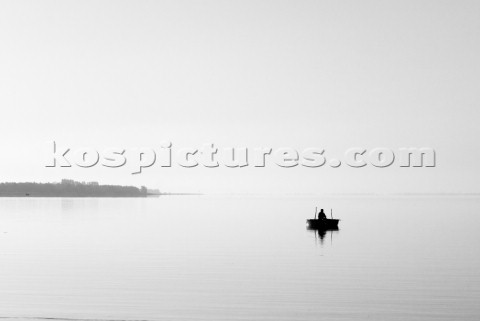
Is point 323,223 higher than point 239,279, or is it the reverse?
point 323,223

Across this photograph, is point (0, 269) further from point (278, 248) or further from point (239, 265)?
point (278, 248)

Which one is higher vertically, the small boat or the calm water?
the small boat

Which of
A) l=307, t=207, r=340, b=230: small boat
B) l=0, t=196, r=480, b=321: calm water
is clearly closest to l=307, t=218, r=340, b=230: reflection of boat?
l=307, t=207, r=340, b=230: small boat

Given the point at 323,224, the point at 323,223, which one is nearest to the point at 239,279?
the point at 323,224

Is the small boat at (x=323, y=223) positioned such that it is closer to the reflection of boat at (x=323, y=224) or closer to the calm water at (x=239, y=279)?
the reflection of boat at (x=323, y=224)

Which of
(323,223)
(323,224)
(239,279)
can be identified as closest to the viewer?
(239,279)

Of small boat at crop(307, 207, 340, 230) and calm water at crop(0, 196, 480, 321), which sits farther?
small boat at crop(307, 207, 340, 230)

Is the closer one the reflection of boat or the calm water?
the calm water

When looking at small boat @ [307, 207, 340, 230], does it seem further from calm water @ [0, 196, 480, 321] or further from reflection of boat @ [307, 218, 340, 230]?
calm water @ [0, 196, 480, 321]

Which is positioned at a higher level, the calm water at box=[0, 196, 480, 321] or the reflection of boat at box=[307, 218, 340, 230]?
the reflection of boat at box=[307, 218, 340, 230]

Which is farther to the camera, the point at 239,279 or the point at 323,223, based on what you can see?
the point at 323,223

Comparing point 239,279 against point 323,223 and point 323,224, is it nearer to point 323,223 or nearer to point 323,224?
point 323,224

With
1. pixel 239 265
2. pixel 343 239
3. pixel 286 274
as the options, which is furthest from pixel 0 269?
pixel 343 239

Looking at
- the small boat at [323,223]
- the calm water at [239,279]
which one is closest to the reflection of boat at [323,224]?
the small boat at [323,223]
